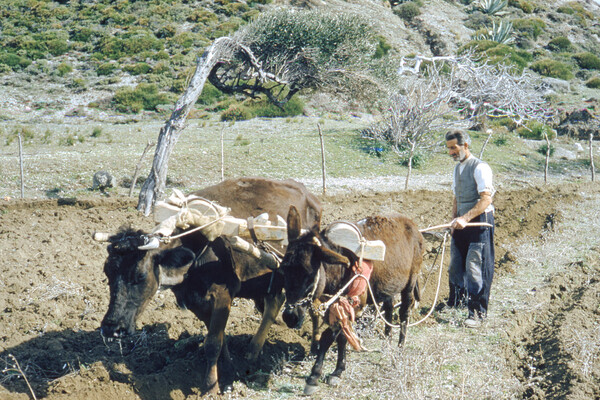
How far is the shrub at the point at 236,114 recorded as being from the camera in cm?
3050

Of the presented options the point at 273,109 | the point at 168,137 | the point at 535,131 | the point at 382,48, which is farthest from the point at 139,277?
the point at 382,48

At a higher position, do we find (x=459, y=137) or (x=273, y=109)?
(x=459, y=137)

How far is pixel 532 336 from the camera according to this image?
262 inches

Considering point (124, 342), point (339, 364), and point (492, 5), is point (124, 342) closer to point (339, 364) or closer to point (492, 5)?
point (339, 364)

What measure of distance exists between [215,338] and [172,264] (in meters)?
0.83

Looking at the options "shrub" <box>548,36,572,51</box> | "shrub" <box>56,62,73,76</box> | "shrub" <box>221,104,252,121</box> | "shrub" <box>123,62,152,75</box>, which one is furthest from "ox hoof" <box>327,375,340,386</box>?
"shrub" <box>548,36,572,51</box>

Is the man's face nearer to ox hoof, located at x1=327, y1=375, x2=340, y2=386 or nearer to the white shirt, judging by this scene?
the white shirt

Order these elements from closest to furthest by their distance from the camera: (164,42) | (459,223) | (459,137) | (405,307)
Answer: (459,223)
(405,307)
(459,137)
(164,42)

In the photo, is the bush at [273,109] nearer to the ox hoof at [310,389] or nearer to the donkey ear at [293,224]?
the donkey ear at [293,224]

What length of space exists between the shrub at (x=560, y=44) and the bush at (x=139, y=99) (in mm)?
39957

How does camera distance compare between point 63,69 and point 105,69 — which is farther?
point 105,69

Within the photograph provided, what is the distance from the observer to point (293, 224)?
16.6ft

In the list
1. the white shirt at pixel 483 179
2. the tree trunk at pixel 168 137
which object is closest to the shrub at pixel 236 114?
the tree trunk at pixel 168 137

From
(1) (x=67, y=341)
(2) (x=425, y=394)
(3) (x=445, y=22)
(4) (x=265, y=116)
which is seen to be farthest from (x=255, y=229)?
(3) (x=445, y=22)
